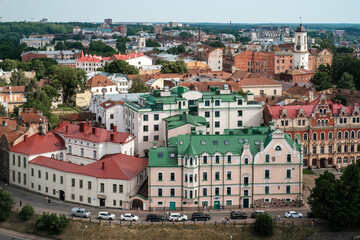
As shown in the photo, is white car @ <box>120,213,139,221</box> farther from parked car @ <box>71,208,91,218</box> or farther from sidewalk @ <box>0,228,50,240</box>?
sidewalk @ <box>0,228,50,240</box>

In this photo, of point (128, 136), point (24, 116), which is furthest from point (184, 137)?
point (24, 116)

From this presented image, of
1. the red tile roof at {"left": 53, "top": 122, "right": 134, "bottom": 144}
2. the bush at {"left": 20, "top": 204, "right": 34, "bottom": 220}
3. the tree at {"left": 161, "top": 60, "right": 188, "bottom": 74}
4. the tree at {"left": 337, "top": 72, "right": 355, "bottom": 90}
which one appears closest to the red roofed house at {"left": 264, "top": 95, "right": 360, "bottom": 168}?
the red tile roof at {"left": 53, "top": 122, "right": 134, "bottom": 144}

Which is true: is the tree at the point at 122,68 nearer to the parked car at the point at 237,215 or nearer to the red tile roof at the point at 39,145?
the red tile roof at the point at 39,145

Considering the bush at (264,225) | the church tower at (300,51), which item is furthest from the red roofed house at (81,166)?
the church tower at (300,51)

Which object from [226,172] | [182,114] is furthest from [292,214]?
[182,114]

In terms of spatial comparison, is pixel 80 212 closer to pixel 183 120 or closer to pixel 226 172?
pixel 226 172

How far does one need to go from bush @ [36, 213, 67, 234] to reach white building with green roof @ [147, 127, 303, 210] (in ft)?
29.8

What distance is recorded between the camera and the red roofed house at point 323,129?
2943 inches

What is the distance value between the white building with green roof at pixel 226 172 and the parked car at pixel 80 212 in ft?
21.2

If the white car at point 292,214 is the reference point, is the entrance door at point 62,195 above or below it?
above

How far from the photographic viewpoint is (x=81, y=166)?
6462 centimetres

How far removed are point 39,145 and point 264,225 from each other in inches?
1120

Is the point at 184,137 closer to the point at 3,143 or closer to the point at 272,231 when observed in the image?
the point at 272,231

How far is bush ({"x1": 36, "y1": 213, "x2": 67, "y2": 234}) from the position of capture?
57.9 meters
